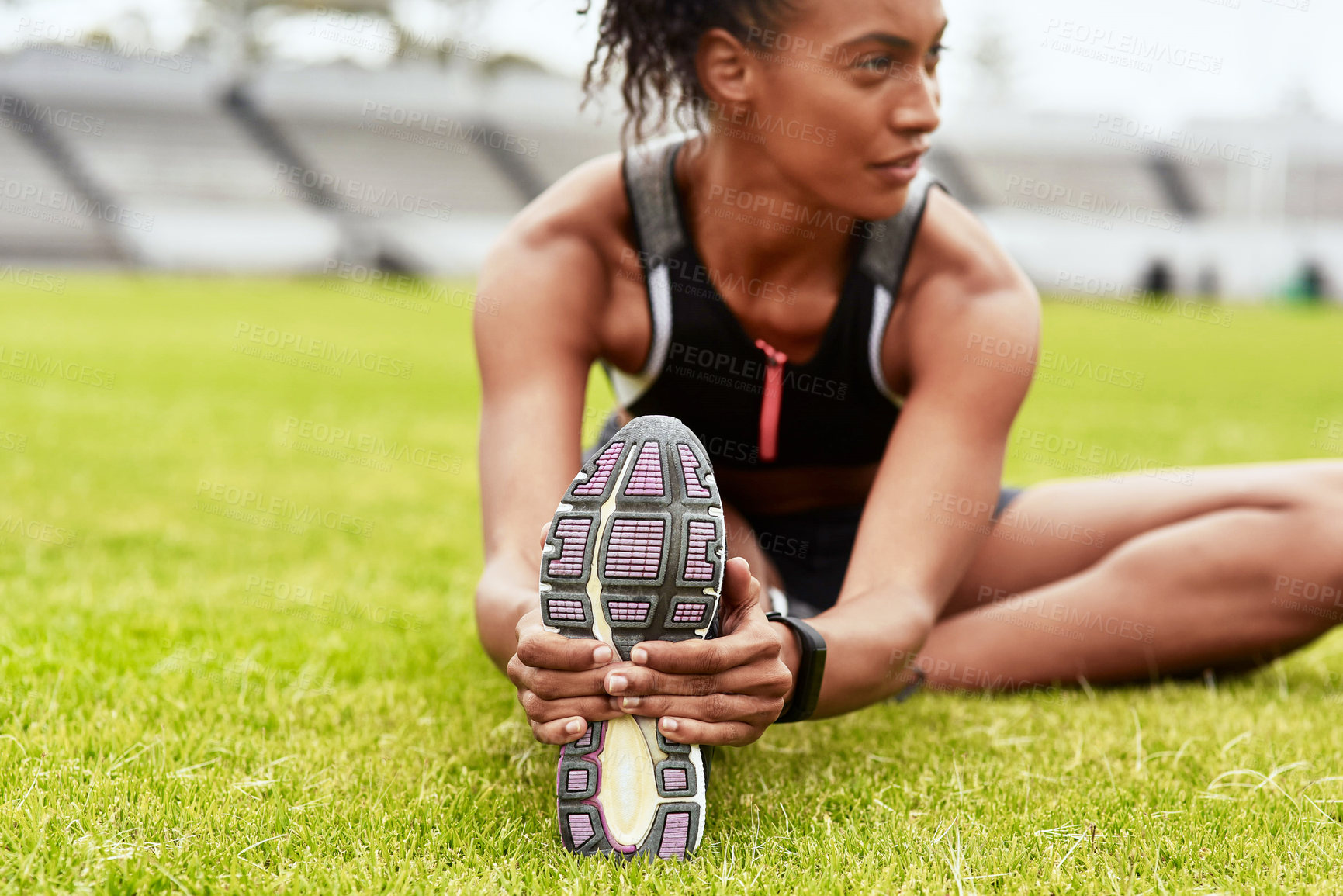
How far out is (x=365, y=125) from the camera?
3102cm

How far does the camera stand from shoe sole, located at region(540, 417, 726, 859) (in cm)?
161

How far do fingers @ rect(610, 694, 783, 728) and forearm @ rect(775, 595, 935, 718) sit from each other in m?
0.13

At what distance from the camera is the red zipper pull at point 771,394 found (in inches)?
96.1

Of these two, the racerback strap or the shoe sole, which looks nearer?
the shoe sole

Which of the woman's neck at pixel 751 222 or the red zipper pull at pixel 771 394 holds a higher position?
the woman's neck at pixel 751 222

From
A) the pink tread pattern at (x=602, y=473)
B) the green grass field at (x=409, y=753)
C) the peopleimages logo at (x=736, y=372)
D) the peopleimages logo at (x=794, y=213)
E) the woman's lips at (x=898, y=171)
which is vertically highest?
the woman's lips at (x=898, y=171)

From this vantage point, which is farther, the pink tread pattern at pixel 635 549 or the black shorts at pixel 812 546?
the black shorts at pixel 812 546

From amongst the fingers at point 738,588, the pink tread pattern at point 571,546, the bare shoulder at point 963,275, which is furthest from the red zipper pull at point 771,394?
the pink tread pattern at point 571,546

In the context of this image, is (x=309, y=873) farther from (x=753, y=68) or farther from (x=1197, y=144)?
(x=1197, y=144)

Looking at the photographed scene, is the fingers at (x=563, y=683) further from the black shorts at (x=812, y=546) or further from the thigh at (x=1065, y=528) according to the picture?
the thigh at (x=1065, y=528)

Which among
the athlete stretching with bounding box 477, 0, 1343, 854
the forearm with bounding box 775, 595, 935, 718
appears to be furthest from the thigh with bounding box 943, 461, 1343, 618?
the forearm with bounding box 775, 595, 935, 718

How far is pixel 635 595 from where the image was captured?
1.61 m

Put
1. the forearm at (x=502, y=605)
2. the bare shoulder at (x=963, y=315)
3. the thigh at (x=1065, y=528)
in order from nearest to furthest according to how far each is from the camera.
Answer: the forearm at (x=502, y=605) → the bare shoulder at (x=963, y=315) → the thigh at (x=1065, y=528)

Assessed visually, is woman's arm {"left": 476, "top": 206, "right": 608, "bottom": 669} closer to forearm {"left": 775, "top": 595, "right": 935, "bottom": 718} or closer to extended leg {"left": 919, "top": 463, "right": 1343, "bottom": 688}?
forearm {"left": 775, "top": 595, "right": 935, "bottom": 718}
